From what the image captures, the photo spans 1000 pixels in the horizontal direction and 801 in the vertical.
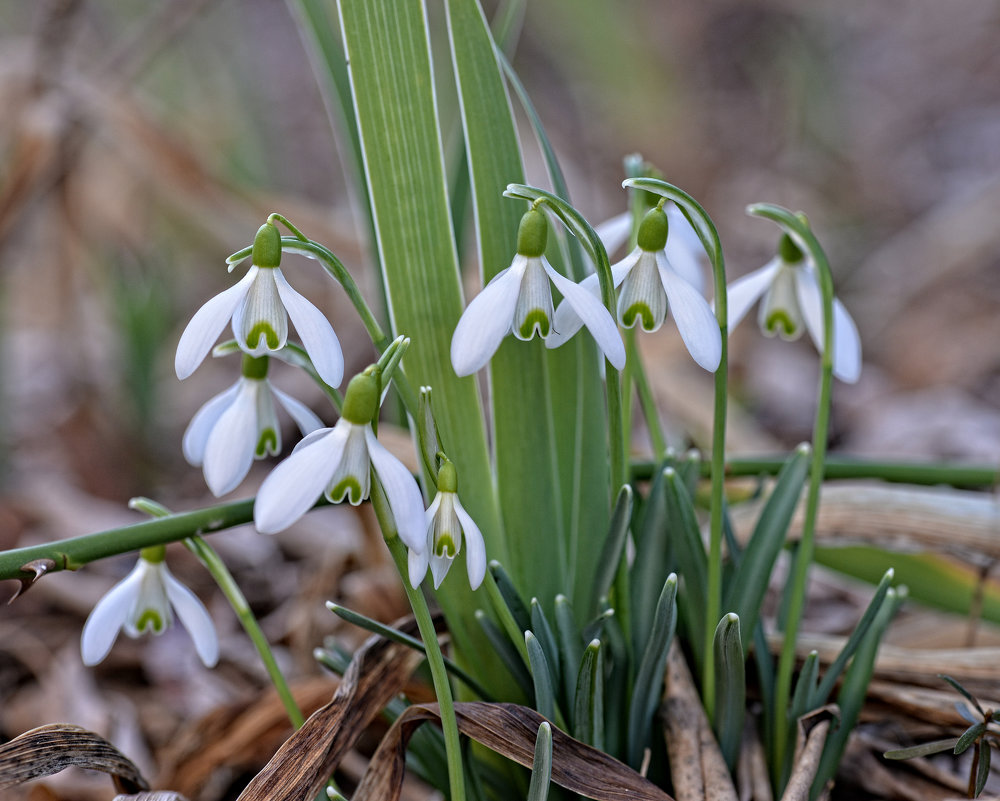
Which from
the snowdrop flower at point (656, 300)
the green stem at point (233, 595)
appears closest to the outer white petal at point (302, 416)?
the green stem at point (233, 595)

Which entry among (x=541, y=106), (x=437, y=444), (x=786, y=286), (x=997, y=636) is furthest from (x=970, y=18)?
(x=437, y=444)

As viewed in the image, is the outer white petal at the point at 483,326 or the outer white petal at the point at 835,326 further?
the outer white petal at the point at 835,326

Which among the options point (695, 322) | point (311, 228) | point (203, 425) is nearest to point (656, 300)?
point (695, 322)

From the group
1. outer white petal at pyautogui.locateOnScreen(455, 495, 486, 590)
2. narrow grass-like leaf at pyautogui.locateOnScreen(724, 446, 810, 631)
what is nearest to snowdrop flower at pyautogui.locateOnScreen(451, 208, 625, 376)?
outer white petal at pyautogui.locateOnScreen(455, 495, 486, 590)

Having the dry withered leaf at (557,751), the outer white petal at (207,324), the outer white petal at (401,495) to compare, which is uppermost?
the outer white petal at (207,324)

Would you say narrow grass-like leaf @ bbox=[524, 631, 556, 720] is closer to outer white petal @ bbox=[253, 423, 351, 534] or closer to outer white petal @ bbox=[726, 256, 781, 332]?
outer white petal @ bbox=[253, 423, 351, 534]

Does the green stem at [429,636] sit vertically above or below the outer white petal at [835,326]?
below

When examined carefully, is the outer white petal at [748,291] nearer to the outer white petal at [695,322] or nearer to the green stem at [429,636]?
the outer white petal at [695,322]
